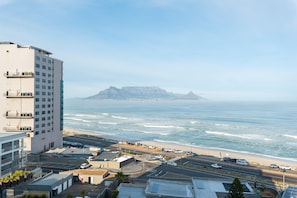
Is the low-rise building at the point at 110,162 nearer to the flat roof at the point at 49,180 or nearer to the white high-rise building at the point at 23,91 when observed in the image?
the flat roof at the point at 49,180

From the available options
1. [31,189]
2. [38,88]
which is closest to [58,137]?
[38,88]

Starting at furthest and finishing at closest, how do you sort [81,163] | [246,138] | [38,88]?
1. [246,138]
2. [38,88]
3. [81,163]

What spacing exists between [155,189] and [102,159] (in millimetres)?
20489

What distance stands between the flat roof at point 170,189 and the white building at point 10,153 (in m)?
19.2

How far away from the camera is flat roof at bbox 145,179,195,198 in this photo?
27656 millimetres

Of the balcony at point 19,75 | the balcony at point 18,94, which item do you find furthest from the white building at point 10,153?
the balcony at point 19,75

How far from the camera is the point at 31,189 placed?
98.7 feet

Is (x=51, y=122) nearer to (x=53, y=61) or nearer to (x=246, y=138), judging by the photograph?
(x=53, y=61)

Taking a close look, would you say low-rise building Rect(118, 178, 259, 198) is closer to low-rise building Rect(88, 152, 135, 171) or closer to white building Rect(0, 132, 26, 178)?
low-rise building Rect(88, 152, 135, 171)

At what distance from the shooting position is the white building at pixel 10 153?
1476 inches

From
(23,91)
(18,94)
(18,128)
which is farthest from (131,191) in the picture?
(18,94)

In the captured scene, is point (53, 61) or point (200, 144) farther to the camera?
point (200, 144)

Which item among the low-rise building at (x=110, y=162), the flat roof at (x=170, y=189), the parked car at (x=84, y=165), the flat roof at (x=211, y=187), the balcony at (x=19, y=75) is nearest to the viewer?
the flat roof at (x=170, y=189)

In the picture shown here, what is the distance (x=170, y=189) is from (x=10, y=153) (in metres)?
22.0
